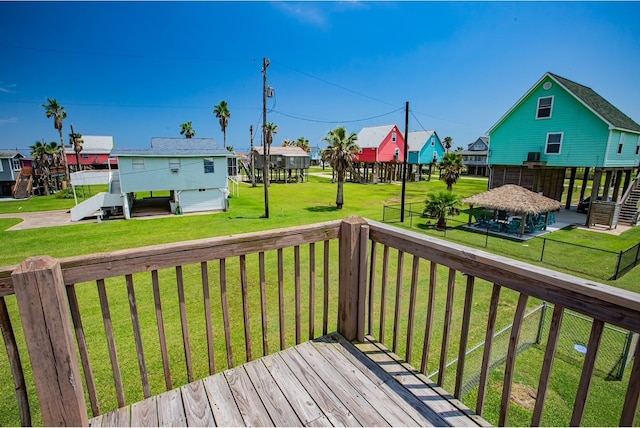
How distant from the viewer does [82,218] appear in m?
19.8

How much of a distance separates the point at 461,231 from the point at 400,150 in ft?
94.2

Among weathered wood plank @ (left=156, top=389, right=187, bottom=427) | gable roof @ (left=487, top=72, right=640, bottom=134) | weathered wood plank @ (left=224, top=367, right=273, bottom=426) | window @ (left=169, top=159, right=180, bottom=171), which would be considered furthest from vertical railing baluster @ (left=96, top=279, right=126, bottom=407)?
gable roof @ (left=487, top=72, right=640, bottom=134)

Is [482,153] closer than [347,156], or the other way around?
[347,156]

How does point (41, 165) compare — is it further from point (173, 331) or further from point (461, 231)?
point (461, 231)

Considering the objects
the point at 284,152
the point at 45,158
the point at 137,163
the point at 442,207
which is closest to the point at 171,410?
the point at 442,207

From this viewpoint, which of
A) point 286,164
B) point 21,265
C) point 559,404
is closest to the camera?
point 21,265

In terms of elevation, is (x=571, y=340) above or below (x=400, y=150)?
below

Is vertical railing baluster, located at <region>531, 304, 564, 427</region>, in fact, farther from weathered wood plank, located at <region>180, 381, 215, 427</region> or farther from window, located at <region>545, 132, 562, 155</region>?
window, located at <region>545, 132, 562, 155</region>

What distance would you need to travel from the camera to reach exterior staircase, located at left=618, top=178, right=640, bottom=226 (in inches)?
687

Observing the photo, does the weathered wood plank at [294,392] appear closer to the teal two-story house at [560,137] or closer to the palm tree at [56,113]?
the teal two-story house at [560,137]

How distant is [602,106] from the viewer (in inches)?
709

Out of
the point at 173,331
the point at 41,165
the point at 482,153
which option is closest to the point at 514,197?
the point at 173,331

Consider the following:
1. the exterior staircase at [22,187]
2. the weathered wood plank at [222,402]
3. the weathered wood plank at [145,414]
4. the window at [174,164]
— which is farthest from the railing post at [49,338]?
the exterior staircase at [22,187]

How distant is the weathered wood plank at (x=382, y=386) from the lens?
2.10 metres
